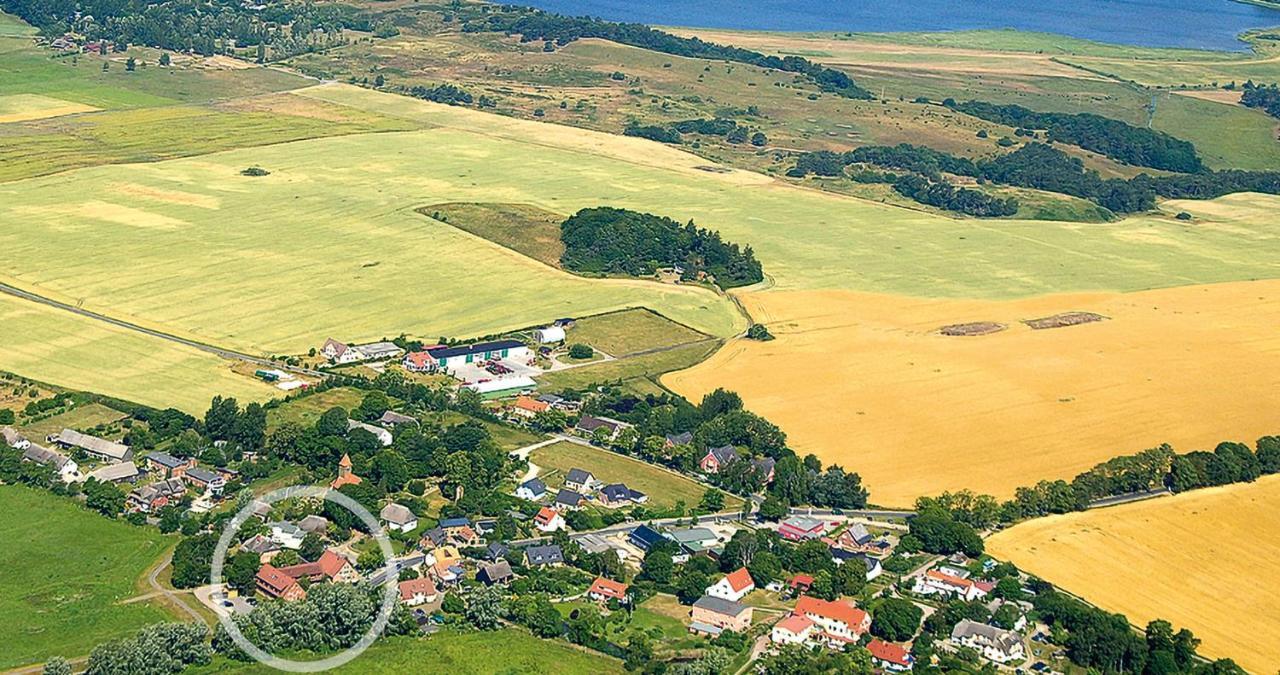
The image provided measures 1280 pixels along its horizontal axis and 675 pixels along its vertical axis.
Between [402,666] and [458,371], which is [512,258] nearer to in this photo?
[458,371]

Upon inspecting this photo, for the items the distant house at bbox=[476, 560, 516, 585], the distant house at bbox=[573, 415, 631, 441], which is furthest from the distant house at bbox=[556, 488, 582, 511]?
the distant house at bbox=[573, 415, 631, 441]

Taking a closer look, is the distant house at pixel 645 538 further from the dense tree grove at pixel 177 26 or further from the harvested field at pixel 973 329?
the dense tree grove at pixel 177 26

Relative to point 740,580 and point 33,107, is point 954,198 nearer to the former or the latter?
point 33,107

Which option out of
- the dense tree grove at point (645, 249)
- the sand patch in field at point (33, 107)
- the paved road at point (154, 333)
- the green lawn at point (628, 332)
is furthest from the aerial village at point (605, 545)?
the sand patch in field at point (33, 107)

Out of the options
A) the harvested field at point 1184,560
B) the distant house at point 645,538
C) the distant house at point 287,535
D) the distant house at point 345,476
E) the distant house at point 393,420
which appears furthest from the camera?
the distant house at point 393,420

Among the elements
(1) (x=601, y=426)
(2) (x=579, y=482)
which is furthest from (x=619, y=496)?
(1) (x=601, y=426)

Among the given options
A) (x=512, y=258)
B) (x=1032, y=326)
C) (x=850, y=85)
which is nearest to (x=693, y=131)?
(x=850, y=85)
